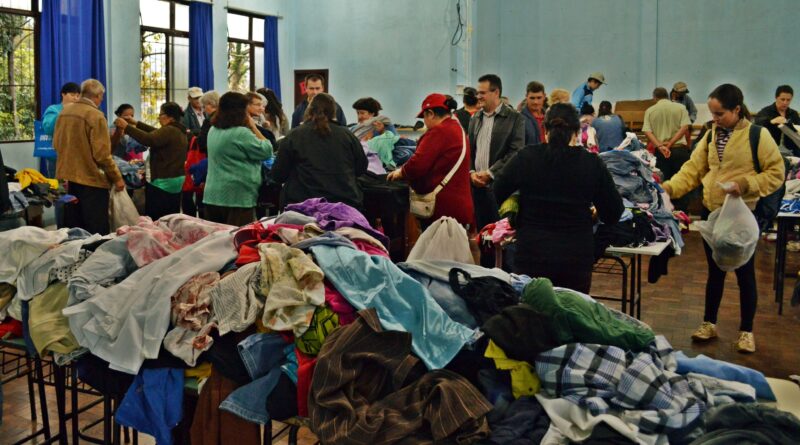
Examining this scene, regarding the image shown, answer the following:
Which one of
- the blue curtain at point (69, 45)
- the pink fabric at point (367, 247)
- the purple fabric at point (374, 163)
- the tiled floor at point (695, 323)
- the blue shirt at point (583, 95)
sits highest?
the blue curtain at point (69, 45)

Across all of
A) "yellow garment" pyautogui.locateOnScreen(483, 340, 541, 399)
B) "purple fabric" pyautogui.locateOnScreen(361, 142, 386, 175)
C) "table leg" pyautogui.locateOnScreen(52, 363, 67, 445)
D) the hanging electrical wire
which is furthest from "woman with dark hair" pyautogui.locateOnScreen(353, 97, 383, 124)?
the hanging electrical wire

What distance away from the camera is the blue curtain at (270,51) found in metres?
13.0

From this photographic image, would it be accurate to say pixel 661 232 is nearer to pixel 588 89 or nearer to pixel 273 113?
pixel 273 113

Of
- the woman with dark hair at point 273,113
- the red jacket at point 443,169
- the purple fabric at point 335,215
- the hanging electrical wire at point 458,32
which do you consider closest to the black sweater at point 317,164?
the red jacket at point 443,169

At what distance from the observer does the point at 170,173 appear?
607 cm

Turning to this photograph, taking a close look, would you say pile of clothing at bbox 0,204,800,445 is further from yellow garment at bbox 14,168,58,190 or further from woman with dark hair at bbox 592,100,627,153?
woman with dark hair at bbox 592,100,627,153

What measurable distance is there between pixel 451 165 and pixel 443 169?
54 millimetres

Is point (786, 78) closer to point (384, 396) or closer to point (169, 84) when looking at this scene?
point (169, 84)

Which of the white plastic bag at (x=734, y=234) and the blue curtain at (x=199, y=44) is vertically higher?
the blue curtain at (x=199, y=44)

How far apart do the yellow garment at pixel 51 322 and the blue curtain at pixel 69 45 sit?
6696 mm

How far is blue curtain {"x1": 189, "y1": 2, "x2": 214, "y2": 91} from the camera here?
1116 centimetres

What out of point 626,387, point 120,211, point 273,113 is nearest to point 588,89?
point 273,113

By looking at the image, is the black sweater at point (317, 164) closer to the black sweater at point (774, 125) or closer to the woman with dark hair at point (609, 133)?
the black sweater at point (774, 125)

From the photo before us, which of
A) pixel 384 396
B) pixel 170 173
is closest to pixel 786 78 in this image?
pixel 170 173
